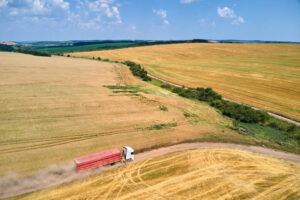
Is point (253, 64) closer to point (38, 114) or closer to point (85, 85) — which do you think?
point (85, 85)

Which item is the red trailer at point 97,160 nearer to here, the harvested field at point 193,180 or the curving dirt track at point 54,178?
the curving dirt track at point 54,178

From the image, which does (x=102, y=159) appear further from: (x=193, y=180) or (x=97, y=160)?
(x=193, y=180)

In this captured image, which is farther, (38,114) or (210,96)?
(210,96)

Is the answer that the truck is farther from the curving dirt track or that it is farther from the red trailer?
the curving dirt track

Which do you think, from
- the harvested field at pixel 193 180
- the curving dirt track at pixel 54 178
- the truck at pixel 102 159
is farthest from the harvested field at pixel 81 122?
the harvested field at pixel 193 180

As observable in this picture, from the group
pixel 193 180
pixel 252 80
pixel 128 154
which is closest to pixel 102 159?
pixel 128 154

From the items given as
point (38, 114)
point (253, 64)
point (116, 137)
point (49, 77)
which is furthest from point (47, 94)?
point (253, 64)

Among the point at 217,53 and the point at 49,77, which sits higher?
the point at 217,53
